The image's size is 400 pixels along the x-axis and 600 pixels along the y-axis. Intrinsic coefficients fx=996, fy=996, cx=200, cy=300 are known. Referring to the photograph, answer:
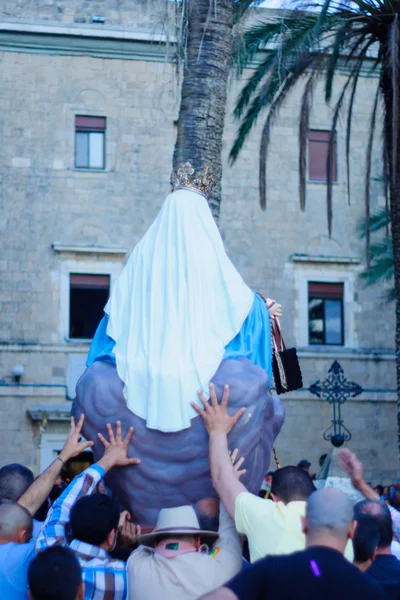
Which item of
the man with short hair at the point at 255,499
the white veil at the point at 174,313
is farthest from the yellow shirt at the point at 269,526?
the white veil at the point at 174,313

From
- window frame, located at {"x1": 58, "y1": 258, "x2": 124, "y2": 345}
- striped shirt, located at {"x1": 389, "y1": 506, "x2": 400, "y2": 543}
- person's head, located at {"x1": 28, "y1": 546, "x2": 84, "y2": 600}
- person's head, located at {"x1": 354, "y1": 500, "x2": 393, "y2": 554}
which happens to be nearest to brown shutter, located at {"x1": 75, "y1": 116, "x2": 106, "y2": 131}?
window frame, located at {"x1": 58, "y1": 258, "x2": 124, "y2": 345}

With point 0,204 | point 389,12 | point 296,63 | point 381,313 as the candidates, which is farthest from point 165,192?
point 389,12

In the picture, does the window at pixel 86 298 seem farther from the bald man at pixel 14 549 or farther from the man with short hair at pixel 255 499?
the bald man at pixel 14 549

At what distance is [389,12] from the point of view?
519 inches

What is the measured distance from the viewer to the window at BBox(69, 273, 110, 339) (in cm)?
2106

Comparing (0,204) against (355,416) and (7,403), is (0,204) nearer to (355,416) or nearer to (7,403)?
(7,403)

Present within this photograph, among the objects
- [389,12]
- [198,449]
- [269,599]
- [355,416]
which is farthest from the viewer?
[355,416]

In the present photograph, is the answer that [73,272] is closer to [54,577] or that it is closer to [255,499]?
[255,499]

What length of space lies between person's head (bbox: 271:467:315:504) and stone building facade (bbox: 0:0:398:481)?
15.9m

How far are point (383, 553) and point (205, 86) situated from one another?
589cm

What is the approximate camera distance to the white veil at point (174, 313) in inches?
182

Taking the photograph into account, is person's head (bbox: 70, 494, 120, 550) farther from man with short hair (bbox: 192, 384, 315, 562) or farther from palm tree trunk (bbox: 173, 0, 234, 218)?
palm tree trunk (bbox: 173, 0, 234, 218)

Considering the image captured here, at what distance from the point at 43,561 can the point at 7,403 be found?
1741 centimetres

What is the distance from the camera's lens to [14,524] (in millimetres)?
4250
